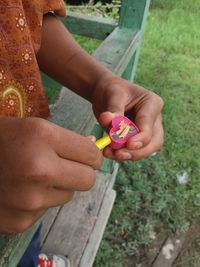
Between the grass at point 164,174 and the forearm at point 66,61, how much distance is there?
1423 millimetres

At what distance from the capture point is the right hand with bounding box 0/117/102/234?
65 cm

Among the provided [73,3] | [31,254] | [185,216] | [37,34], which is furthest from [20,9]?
[73,3]

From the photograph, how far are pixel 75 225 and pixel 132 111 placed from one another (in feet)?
4.05

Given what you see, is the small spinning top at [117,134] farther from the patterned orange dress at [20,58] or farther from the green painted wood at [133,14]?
the green painted wood at [133,14]

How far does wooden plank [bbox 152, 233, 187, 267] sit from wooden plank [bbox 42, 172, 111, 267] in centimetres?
49

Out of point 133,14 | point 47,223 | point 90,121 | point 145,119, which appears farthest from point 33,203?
point 47,223

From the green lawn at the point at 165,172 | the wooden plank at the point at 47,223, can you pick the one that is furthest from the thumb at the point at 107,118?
the green lawn at the point at 165,172

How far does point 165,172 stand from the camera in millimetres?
2893

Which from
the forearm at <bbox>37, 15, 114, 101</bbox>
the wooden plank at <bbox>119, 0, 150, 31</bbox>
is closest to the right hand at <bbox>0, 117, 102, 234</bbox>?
the forearm at <bbox>37, 15, 114, 101</bbox>

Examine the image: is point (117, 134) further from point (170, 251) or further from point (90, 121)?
point (170, 251)

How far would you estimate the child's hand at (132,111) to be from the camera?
0.93m

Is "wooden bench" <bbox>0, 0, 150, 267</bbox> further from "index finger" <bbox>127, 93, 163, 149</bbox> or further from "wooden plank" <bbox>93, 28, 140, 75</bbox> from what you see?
"index finger" <bbox>127, 93, 163, 149</bbox>

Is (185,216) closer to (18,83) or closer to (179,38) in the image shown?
(18,83)

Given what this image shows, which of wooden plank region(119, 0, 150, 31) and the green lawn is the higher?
wooden plank region(119, 0, 150, 31)
